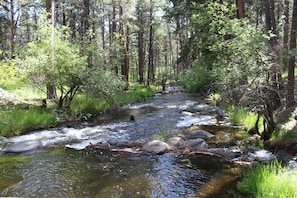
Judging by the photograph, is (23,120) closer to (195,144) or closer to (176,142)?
(176,142)

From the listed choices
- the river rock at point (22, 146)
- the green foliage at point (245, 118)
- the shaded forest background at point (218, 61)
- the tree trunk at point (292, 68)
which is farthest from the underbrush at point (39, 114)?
the tree trunk at point (292, 68)

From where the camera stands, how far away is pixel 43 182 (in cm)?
650

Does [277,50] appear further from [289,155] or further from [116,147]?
[116,147]

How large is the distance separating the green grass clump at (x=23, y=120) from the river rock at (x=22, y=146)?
187cm

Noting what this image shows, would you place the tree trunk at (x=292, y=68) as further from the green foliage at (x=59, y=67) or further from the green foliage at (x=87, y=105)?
the green foliage at (x=87, y=105)

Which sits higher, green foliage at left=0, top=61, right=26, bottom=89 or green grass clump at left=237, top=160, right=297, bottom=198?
green foliage at left=0, top=61, right=26, bottom=89

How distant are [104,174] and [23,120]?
21.4 ft

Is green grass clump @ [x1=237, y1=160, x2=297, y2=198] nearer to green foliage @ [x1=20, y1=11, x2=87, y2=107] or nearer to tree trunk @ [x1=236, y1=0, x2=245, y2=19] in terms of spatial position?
green foliage @ [x1=20, y1=11, x2=87, y2=107]

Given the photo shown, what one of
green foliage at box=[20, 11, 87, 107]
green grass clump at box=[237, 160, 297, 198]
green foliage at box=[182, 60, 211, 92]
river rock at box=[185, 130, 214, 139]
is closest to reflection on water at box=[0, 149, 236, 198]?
green grass clump at box=[237, 160, 297, 198]

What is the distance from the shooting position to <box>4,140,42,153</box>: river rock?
29.6 feet

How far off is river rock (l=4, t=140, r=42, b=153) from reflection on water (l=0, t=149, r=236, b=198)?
17.4 inches

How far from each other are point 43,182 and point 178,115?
32.4 feet

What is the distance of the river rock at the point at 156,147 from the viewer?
345 inches

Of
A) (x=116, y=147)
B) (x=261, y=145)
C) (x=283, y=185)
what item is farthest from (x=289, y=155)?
(x=116, y=147)
